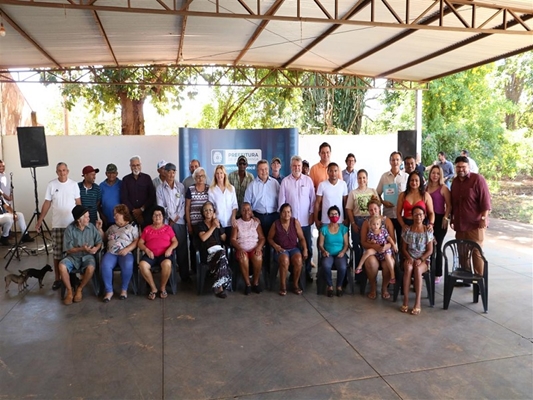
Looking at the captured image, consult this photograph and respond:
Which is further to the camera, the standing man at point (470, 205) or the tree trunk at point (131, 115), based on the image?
the tree trunk at point (131, 115)

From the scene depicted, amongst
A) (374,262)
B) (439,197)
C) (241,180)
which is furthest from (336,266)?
(241,180)

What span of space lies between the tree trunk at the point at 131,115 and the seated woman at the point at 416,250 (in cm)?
867

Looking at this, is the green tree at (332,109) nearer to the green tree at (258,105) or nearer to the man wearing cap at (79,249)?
the green tree at (258,105)

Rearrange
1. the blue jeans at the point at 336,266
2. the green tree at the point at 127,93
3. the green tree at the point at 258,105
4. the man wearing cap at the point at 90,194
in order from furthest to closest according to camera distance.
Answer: the green tree at the point at 258,105 < the green tree at the point at 127,93 < the man wearing cap at the point at 90,194 < the blue jeans at the point at 336,266

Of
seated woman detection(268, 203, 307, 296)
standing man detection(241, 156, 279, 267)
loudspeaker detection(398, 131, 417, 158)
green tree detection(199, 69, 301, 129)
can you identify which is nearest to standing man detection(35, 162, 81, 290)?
standing man detection(241, 156, 279, 267)

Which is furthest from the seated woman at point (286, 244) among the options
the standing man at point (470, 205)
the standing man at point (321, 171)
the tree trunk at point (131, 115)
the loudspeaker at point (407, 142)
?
the tree trunk at point (131, 115)

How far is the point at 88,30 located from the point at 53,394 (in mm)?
5322

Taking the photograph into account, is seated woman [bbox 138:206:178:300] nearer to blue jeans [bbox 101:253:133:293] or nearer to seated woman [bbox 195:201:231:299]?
blue jeans [bbox 101:253:133:293]

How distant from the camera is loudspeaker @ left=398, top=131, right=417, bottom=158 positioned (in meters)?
8.75

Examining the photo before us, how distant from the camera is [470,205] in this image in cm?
434

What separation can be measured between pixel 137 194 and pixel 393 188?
3048 millimetres

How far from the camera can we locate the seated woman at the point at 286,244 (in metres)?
4.43

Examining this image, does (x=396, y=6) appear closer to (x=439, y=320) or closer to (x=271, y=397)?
(x=439, y=320)

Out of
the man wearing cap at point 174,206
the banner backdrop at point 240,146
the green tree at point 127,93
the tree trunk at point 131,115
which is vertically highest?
the green tree at point 127,93
